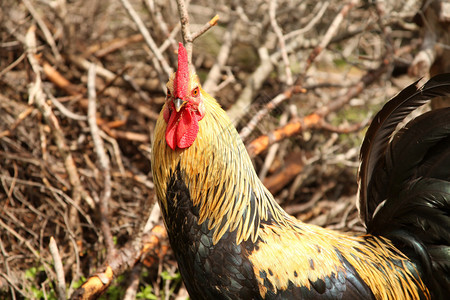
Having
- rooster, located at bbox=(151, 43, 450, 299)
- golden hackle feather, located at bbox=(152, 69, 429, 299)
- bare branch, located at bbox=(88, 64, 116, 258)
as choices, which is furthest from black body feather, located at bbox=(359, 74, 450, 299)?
bare branch, located at bbox=(88, 64, 116, 258)

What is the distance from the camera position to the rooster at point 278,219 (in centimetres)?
247

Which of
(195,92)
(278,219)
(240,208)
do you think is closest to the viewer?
(195,92)

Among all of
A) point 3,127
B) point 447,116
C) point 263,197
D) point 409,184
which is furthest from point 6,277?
point 447,116

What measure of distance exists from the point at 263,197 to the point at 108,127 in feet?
7.87

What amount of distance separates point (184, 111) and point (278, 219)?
2.81ft

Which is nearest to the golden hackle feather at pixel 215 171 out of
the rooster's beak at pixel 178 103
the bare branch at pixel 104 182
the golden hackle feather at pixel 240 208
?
the golden hackle feather at pixel 240 208

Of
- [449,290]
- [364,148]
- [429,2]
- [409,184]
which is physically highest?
[429,2]

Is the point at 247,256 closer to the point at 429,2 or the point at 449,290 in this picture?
the point at 449,290

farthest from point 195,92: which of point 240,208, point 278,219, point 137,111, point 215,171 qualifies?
point 137,111

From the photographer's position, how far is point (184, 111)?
245 cm

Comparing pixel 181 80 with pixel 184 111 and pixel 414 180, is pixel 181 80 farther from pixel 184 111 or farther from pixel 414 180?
pixel 414 180

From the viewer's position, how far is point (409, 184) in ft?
9.28

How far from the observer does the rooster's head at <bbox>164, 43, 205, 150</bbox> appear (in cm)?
240

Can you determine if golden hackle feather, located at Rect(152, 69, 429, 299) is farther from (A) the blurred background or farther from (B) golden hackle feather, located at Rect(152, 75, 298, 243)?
(A) the blurred background
